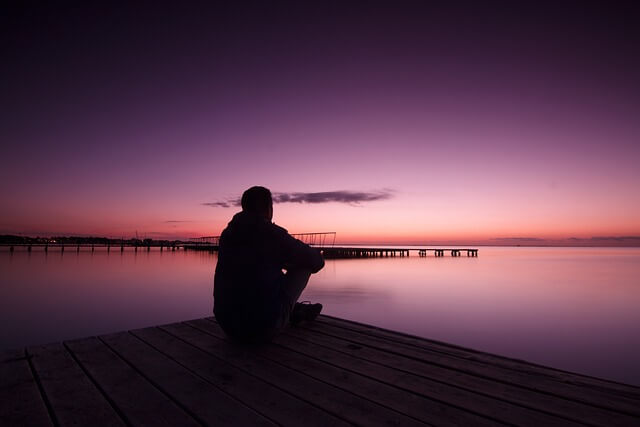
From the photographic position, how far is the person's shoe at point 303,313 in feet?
13.2

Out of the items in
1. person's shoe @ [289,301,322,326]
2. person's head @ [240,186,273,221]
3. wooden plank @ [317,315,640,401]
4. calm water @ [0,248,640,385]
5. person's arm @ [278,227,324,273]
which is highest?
person's head @ [240,186,273,221]

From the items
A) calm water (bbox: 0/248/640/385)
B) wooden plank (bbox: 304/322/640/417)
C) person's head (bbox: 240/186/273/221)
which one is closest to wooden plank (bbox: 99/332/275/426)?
person's head (bbox: 240/186/273/221)

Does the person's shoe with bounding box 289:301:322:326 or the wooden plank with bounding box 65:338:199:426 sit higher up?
the person's shoe with bounding box 289:301:322:326

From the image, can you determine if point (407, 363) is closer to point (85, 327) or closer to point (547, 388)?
point (547, 388)

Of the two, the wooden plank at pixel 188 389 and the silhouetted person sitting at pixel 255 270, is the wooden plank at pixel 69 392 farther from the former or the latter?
the silhouetted person sitting at pixel 255 270

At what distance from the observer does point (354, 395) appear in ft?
7.26

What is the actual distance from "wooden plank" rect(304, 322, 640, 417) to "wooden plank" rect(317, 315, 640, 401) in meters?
0.08

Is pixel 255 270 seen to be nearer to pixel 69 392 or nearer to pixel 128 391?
pixel 128 391

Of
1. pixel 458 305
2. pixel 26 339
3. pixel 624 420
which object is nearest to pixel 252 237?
pixel 624 420

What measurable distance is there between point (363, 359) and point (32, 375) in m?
2.53

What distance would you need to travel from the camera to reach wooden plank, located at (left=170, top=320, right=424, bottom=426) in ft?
Answer: 6.29

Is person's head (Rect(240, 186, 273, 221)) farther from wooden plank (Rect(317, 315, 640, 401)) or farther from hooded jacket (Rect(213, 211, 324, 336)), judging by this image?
wooden plank (Rect(317, 315, 640, 401))

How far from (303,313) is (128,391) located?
213 cm

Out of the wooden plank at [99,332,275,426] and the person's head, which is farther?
the person's head
